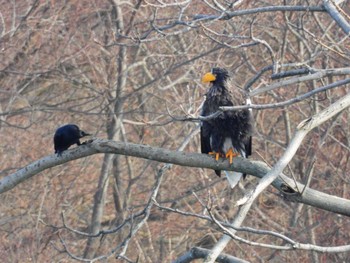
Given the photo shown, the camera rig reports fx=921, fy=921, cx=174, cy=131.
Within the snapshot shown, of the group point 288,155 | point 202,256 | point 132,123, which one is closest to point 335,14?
point 288,155

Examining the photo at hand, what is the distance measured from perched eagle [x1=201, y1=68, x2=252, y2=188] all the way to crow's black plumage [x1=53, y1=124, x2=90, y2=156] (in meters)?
0.87

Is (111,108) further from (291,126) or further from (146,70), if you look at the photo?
(291,126)

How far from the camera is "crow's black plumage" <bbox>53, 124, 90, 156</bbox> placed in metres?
5.10

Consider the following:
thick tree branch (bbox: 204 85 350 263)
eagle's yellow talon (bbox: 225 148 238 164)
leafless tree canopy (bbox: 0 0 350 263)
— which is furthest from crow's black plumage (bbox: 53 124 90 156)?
leafless tree canopy (bbox: 0 0 350 263)

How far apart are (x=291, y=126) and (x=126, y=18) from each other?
2480mm

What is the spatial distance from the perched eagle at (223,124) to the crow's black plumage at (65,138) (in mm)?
873

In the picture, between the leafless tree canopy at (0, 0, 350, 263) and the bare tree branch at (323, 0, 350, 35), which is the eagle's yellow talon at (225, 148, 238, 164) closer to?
the bare tree branch at (323, 0, 350, 35)

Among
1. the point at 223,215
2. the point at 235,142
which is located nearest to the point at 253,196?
the point at 235,142

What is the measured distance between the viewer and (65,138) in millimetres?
5141

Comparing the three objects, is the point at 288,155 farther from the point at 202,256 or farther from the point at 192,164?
the point at 202,256

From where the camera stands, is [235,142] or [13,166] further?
[13,166]

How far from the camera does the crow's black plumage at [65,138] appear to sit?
5.10 m

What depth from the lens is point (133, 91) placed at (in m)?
10.8

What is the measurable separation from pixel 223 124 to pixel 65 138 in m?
1.13
